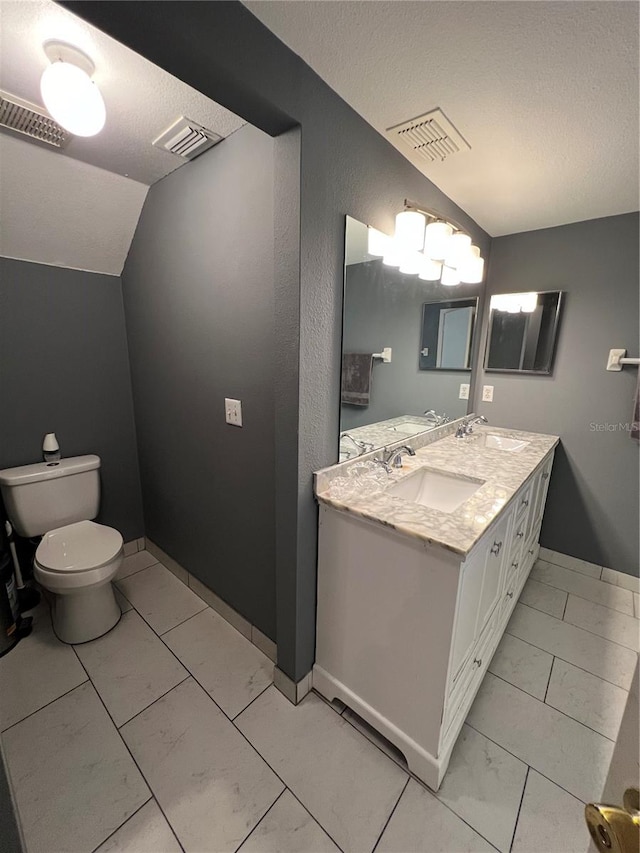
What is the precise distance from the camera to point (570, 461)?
2326 millimetres

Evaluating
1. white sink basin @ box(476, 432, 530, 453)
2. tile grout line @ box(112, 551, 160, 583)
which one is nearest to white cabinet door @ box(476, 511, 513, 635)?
white sink basin @ box(476, 432, 530, 453)

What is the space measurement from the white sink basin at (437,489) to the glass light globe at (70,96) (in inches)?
64.6

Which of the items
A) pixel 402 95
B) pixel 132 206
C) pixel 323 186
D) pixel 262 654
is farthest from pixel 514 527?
pixel 132 206

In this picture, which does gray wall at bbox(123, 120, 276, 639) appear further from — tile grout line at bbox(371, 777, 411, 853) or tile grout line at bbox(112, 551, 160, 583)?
tile grout line at bbox(371, 777, 411, 853)

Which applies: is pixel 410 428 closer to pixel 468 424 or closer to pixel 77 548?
pixel 468 424

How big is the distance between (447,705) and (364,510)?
0.67 m

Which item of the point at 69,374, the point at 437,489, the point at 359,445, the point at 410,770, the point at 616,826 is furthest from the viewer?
the point at 69,374

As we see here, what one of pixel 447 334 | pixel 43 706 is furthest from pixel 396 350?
pixel 43 706

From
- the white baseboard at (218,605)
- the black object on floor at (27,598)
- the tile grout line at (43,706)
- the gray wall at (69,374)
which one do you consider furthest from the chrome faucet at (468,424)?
the black object on floor at (27,598)

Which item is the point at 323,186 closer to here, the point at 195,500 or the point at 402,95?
the point at 402,95

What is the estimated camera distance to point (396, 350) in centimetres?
188

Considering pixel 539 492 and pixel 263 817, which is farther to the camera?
pixel 539 492

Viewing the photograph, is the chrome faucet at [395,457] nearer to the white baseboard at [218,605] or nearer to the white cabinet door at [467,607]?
the white cabinet door at [467,607]

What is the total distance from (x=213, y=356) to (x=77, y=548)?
1191 millimetres
